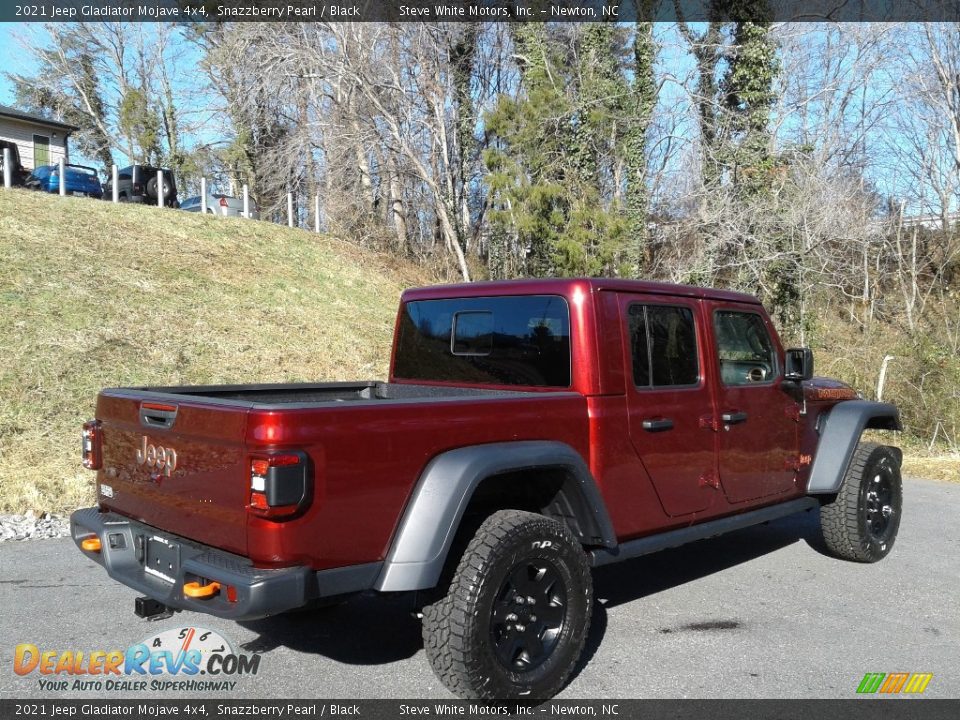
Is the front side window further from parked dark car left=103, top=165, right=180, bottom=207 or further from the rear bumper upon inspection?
parked dark car left=103, top=165, right=180, bottom=207

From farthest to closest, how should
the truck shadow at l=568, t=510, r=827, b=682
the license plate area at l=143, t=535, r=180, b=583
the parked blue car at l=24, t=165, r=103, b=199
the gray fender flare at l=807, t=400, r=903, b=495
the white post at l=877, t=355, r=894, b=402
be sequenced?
the parked blue car at l=24, t=165, r=103, b=199, the white post at l=877, t=355, r=894, b=402, the gray fender flare at l=807, t=400, r=903, b=495, the truck shadow at l=568, t=510, r=827, b=682, the license plate area at l=143, t=535, r=180, b=583

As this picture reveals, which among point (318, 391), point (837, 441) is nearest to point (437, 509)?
point (318, 391)

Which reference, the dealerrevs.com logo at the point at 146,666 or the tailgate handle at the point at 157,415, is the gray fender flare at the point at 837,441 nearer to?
the dealerrevs.com logo at the point at 146,666

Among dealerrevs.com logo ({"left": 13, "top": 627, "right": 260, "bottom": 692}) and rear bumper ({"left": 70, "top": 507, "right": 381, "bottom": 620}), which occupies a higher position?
rear bumper ({"left": 70, "top": 507, "right": 381, "bottom": 620})

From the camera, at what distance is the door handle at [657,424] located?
4152 millimetres

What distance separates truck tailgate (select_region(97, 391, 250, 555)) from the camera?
3.12 meters

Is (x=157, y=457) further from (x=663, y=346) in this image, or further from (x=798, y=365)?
(x=798, y=365)

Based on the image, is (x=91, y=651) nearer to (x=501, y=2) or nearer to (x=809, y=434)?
(x=809, y=434)

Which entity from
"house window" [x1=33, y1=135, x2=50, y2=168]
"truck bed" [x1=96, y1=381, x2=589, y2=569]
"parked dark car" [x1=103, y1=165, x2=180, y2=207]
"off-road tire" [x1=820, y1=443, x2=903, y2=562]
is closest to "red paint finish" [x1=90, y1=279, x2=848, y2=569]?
"truck bed" [x1=96, y1=381, x2=589, y2=569]

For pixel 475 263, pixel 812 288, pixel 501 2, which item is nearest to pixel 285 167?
pixel 475 263

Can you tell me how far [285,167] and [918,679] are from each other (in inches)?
867

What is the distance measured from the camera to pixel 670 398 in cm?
434

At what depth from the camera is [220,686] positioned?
3736 millimetres

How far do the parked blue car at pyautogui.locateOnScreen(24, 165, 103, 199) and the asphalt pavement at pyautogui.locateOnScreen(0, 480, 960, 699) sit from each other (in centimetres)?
1751
